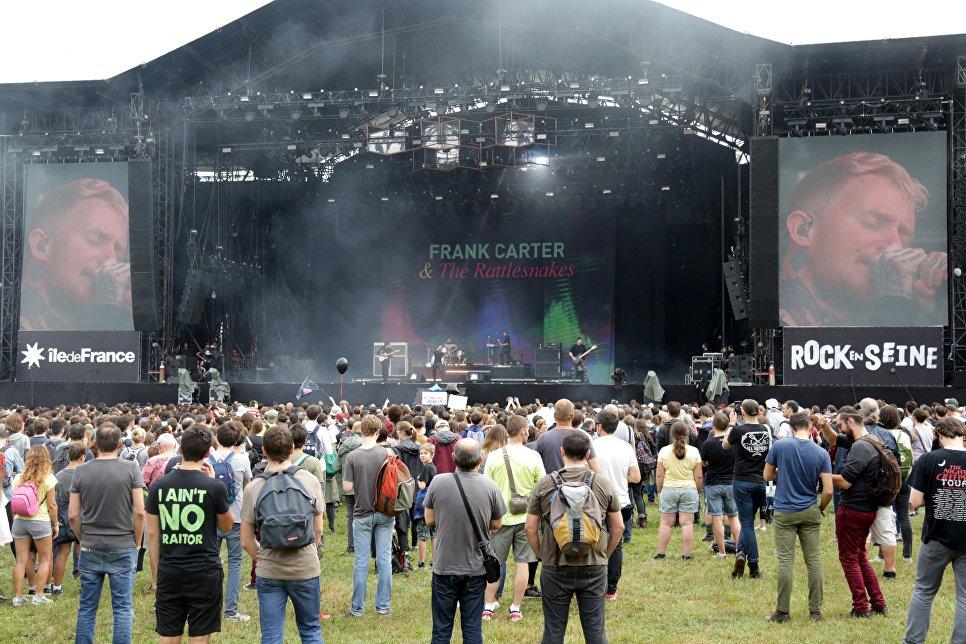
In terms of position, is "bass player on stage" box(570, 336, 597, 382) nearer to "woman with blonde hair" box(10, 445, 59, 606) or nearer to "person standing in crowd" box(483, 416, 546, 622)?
"person standing in crowd" box(483, 416, 546, 622)

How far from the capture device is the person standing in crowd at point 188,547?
482 centimetres

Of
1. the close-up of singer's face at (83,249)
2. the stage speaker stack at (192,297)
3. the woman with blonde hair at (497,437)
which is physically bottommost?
the woman with blonde hair at (497,437)

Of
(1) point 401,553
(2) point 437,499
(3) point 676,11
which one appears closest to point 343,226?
(3) point 676,11

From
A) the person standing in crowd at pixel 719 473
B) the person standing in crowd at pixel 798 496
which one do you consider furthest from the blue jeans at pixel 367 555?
the person standing in crowd at pixel 719 473

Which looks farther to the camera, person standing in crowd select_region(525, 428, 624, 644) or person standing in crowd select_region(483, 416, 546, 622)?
person standing in crowd select_region(483, 416, 546, 622)

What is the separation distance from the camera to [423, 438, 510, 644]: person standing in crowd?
5320 mm

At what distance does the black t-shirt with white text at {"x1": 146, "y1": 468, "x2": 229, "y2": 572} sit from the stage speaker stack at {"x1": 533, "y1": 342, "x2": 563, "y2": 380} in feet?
70.7

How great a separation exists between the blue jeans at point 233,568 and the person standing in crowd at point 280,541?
2.19 meters

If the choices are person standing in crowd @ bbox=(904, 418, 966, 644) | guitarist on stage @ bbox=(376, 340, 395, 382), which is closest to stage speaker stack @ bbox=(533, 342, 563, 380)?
guitarist on stage @ bbox=(376, 340, 395, 382)

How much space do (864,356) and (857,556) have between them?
46.9 ft

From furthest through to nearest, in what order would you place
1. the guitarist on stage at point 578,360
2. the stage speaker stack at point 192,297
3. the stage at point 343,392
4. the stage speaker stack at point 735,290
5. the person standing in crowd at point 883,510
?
the stage speaker stack at point 192,297
the guitarist on stage at point 578,360
the stage speaker stack at point 735,290
the stage at point 343,392
the person standing in crowd at point 883,510

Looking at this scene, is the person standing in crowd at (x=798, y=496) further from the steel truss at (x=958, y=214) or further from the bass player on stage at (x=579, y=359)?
the bass player on stage at (x=579, y=359)

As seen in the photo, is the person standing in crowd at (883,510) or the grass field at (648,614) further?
the person standing in crowd at (883,510)

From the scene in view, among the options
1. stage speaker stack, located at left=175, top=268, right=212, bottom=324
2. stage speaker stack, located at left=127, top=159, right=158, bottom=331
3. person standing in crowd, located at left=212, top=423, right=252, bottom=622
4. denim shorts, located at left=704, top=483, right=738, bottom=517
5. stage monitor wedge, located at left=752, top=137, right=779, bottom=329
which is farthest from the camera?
stage speaker stack, located at left=175, top=268, right=212, bottom=324
